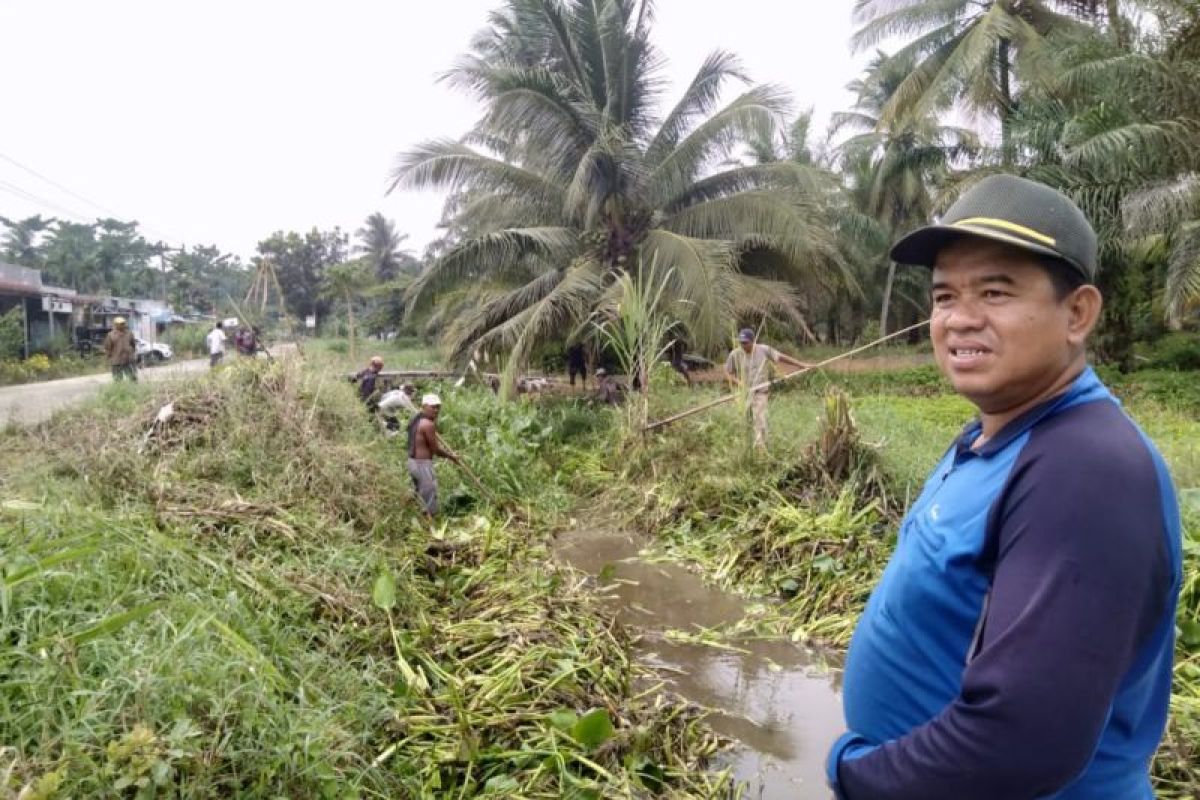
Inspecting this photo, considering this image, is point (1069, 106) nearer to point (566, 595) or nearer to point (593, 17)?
point (593, 17)

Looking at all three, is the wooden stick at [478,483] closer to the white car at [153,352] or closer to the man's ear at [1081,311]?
the man's ear at [1081,311]

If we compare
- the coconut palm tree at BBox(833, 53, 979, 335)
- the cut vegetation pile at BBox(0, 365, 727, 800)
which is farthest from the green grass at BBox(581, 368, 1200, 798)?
the coconut palm tree at BBox(833, 53, 979, 335)

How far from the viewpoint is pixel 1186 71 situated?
34.0 feet

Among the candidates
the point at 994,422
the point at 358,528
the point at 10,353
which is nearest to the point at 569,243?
the point at 358,528

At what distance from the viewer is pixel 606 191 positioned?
36.3 ft

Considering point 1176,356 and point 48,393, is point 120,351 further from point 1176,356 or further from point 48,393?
point 1176,356

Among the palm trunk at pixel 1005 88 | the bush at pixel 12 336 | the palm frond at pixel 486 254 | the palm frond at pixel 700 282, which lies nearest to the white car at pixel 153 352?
the bush at pixel 12 336

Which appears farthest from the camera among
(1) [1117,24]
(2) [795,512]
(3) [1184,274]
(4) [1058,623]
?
(1) [1117,24]

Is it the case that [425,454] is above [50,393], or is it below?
below

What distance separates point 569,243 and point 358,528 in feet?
24.6

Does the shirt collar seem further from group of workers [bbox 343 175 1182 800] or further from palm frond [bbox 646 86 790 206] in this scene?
palm frond [bbox 646 86 790 206]

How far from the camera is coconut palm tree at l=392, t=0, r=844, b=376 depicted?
1060 cm

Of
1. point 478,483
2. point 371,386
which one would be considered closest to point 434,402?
point 478,483

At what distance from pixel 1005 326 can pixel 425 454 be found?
5889 mm
